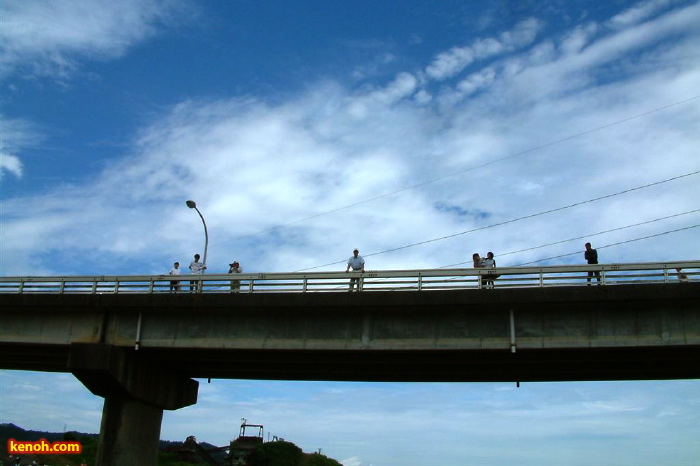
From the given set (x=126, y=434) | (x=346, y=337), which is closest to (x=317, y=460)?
(x=126, y=434)

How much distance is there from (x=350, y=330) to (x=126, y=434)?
376 inches

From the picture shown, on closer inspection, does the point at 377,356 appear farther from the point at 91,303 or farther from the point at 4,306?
the point at 4,306

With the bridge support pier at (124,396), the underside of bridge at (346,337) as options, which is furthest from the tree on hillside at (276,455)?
the bridge support pier at (124,396)

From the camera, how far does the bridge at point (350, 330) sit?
1958 cm

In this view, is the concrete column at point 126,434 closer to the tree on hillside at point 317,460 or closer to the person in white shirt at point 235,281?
the person in white shirt at point 235,281

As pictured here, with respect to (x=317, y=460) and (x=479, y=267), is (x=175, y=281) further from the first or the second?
(x=317, y=460)

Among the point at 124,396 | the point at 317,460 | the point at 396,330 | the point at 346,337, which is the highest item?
the point at 396,330

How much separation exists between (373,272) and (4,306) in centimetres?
1474

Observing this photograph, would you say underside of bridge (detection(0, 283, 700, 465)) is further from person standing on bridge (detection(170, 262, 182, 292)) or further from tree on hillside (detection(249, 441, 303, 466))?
tree on hillside (detection(249, 441, 303, 466))

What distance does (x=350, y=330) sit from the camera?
22.1m

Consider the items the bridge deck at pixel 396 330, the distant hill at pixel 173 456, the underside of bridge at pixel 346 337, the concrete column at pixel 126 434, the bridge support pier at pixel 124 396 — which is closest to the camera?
the bridge deck at pixel 396 330

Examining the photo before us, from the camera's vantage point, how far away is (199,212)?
31.0m

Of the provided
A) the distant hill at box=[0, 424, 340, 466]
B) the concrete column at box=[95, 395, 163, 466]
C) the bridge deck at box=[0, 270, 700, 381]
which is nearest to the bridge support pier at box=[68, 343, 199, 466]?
the concrete column at box=[95, 395, 163, 466]

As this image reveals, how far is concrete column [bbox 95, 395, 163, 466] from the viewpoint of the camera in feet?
78.0
